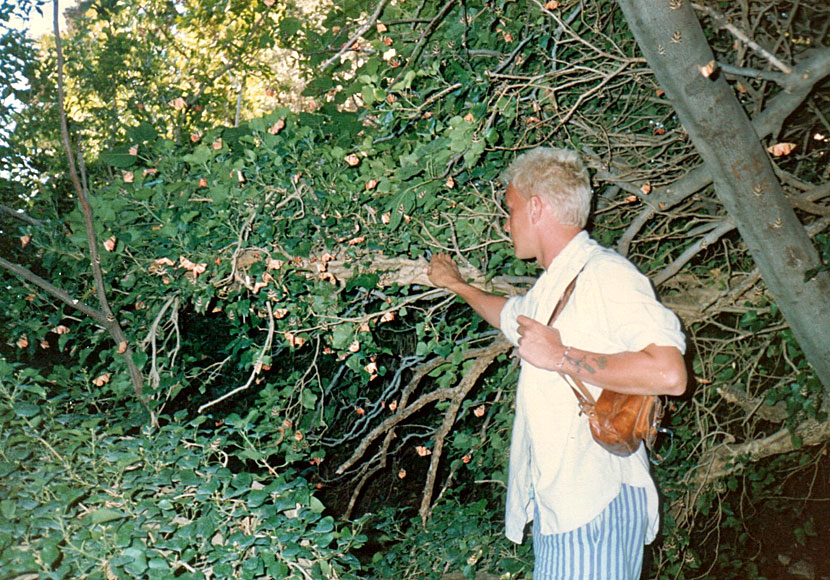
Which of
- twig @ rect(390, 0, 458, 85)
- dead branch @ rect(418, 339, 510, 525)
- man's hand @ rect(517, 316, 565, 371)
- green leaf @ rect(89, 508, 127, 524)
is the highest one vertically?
twig @ rect(390, 0, 458, 85)

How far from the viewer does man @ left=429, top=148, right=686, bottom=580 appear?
165 centimetres

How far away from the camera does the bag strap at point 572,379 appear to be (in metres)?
1.75

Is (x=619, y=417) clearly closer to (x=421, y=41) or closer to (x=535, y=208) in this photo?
(x=535, y=208)

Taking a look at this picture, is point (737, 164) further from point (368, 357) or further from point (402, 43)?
point (368, 357)

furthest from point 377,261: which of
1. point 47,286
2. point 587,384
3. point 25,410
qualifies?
point 25,410

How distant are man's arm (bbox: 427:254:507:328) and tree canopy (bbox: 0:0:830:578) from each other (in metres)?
0.08

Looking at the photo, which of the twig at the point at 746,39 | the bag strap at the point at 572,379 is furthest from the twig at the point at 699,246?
the bag strap at the point at 572,379

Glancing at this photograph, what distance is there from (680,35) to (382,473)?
5028 millimetres

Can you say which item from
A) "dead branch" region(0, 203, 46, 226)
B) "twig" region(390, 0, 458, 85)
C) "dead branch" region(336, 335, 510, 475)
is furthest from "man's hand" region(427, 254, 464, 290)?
"dead branch" region(0, 203, 46, 226)

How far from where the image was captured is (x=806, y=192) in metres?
2.85

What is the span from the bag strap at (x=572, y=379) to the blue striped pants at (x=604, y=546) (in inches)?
13.6

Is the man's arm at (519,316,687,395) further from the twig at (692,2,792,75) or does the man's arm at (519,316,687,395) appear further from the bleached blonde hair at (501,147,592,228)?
the twig at (692,2,792,75)

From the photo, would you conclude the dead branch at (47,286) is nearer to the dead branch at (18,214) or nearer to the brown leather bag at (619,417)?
the dead branch at (18,214)

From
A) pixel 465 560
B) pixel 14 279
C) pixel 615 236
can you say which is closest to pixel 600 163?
pixel 615 236
